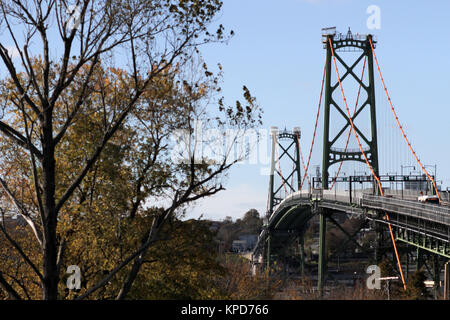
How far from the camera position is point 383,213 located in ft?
180

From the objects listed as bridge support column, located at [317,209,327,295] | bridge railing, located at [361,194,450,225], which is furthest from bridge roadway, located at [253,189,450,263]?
bridge support column, located at [317,209,327,295]

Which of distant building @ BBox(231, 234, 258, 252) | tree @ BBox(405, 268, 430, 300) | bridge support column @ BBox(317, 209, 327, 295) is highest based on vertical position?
distant building @ BBox(231, 234, 258, 252)

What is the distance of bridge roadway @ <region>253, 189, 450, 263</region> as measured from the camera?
4025cm

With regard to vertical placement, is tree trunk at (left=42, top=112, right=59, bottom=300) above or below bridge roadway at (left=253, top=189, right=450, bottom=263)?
below

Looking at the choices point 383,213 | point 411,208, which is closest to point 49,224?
point 411,208

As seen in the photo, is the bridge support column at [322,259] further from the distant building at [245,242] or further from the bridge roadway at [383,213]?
the distant building at [245,242]

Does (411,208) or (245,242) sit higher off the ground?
(245,242)

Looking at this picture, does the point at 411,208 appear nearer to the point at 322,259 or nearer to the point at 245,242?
the point at 322,259

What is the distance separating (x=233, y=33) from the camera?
16.2 m

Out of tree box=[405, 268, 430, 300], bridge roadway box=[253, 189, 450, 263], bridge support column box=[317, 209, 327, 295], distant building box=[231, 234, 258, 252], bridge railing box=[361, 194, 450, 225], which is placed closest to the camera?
bridge railing box=[361, 194, 450, 225]

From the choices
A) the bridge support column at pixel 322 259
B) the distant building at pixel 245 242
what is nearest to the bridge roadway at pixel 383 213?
the bridge support column at pixel 322 259

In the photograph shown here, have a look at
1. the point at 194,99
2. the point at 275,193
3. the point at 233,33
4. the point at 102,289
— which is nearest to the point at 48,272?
the point at 194,99

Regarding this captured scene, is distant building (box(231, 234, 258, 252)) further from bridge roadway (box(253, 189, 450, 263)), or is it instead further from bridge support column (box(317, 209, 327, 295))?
bridge support column (box(317, 209, 327, 295))

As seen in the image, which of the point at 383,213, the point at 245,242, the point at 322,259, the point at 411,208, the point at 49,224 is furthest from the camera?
the point at 245,242
